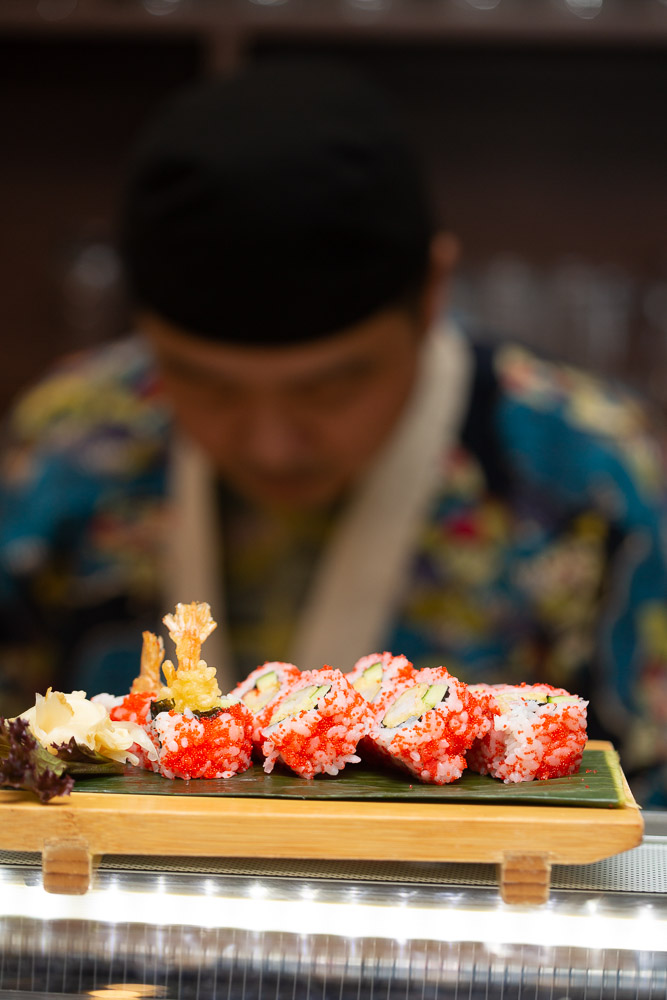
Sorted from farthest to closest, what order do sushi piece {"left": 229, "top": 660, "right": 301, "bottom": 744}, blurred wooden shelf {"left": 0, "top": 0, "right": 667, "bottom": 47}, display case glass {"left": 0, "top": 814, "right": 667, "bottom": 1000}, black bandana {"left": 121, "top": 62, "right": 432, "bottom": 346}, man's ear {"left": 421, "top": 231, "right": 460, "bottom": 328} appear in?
blurred wooden shelf {"left": 0, "top": 0, "right": 667, "bottom": 47}
man's ear {"left": 421, "top": 231, "right": 460, "bottom": 328}
black bandana {"left": 121, "top": 62, "right": 432, "bottom": 346}
sushi piece {"left": 229, "top": 660, "right": 301, "bottom": 744}
display case glass {"left": 0, "top": 814, "right": 667, "bottom": 1000}

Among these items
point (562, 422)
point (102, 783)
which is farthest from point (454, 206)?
point (102, 783)

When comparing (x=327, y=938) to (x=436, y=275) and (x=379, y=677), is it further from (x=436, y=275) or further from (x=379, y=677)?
(x=436, y=275)

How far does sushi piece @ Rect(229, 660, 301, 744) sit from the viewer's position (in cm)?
67

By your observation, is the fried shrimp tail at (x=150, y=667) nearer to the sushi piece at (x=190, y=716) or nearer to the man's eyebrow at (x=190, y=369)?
the sushi piece at (x=190, y=716)

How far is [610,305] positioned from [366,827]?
157 cm

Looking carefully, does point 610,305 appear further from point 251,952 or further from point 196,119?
point 251,952

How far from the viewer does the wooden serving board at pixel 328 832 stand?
58 cm

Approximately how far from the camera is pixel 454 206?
2.21m

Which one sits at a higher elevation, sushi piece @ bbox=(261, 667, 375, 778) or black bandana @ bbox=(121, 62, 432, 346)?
black bandana @ bbox=(121, 62, 432, 346)

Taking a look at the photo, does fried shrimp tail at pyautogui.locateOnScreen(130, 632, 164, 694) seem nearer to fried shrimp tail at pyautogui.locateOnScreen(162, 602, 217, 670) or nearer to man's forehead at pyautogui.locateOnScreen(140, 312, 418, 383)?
fried shrimp tail at pyautogui.locateOnScreen(162, 602, 217, 670)

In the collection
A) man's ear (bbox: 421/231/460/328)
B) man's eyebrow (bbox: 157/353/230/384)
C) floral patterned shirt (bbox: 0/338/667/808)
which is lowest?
floral patterned shirt (bbox: 0/338/667/808)

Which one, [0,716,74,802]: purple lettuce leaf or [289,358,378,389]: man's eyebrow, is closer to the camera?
[0,716,74,802]: purple lettuce leaf

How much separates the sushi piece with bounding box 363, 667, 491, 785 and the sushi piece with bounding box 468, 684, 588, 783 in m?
0.01

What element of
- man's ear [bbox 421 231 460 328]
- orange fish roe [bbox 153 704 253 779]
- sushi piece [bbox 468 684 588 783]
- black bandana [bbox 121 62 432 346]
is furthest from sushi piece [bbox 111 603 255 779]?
man's ear [bbox 421 231 460 328]
